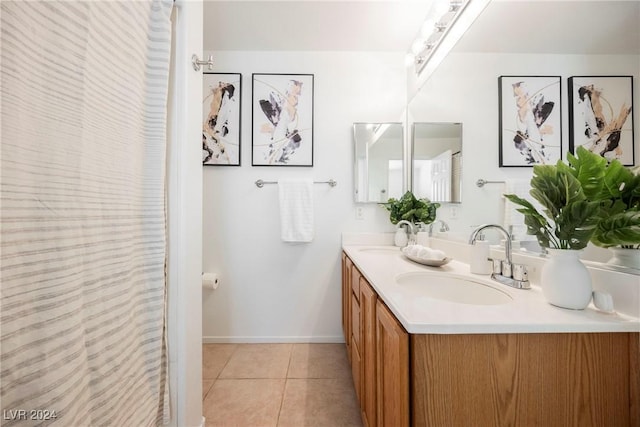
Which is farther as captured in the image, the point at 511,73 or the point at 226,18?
the point at 226,18

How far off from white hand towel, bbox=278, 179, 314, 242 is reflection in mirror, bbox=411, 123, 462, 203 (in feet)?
2.73

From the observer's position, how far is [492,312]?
57 cm

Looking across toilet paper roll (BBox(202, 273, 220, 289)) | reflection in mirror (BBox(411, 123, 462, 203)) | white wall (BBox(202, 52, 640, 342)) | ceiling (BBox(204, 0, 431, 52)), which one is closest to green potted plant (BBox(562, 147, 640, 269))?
reflection in mirror (BBox(411, 123, 462, 203))

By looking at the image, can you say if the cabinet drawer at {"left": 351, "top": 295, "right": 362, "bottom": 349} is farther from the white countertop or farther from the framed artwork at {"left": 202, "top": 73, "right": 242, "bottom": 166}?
A: the framed artwork at {"left": 202, "top": 73, "right": 242, "bottom": 166}

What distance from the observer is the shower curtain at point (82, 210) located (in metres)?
0.44

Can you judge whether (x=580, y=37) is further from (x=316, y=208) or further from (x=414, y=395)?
(x=316, y=208)

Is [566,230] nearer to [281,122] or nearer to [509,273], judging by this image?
[509,273]

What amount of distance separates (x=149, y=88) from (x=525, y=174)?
134 centimetres

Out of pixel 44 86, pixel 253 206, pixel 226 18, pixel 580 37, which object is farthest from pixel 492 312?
pixel 226 18

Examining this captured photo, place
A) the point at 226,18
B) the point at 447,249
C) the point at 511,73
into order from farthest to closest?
the point at 226,18, the point at 447,249, the point at 511,73

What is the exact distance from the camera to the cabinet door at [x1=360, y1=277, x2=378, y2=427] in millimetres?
833

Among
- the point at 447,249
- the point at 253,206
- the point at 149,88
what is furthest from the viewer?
the point at 253,206

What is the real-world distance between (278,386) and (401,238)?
4.11ft

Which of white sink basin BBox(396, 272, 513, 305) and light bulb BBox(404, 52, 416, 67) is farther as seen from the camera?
light bulb BBox(404, 52, 416, 67)
